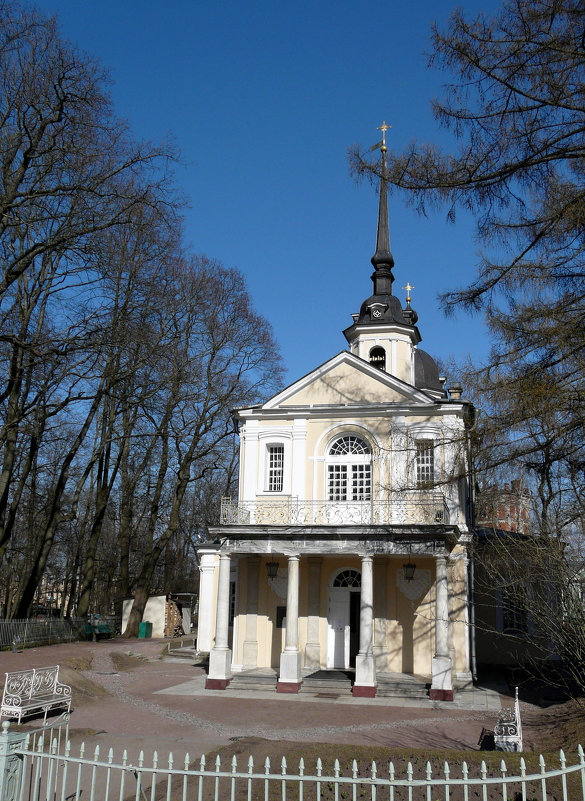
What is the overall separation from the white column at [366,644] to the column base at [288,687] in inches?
60.0

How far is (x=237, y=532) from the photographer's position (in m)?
20.5

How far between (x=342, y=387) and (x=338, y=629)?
7.20 metres

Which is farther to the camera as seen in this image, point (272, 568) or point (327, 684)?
point (272, 568)

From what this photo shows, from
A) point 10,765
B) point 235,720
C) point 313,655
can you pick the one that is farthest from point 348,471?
point 10,765

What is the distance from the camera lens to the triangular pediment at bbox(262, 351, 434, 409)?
73.1ft

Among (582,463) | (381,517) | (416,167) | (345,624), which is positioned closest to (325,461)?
(381,517)

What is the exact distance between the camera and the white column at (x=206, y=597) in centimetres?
2767

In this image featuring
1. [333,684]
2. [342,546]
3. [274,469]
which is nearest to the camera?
[333,684]

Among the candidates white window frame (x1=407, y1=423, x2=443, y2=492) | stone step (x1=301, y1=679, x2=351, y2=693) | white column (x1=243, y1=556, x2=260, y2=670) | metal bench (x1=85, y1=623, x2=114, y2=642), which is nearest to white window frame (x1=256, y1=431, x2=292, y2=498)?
white column (x1=243, y1=556, x2=260, y2=670)

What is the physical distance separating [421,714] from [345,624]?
5.64 meters

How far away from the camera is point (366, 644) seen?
18984 millimetres

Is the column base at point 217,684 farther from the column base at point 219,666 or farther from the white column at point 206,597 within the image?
the white column at point 206,597

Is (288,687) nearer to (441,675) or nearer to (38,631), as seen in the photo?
(441,675)

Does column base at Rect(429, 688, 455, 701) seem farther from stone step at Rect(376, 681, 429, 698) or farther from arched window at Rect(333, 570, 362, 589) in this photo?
arched window at Rect(333, 570, 362, 589)
